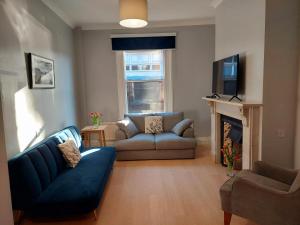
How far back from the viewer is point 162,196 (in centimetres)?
303

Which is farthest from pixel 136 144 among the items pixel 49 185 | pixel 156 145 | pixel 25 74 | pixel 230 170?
pixel 25 74

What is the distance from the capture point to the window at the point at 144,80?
542 cm

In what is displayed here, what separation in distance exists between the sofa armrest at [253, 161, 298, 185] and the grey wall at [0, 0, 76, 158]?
8.63ft

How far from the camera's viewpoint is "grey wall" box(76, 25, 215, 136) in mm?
5262

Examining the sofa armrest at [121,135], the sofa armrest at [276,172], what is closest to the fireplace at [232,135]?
the sofa armrest at [276,172]

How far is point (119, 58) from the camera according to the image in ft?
17.6

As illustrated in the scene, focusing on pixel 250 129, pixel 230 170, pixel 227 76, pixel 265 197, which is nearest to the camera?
pixel 265 197

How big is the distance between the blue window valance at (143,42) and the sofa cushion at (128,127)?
65.1 inches

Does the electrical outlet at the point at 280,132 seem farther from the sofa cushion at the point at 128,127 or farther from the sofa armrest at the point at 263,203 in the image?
the sofa cushion at the point at 128,127

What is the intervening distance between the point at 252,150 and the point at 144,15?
2089 millimetres

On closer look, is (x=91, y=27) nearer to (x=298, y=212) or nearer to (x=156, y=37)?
(x=156, y=37)

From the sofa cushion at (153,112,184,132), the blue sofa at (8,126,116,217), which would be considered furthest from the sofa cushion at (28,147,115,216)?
the sofa cushion at (153,112,184,132)

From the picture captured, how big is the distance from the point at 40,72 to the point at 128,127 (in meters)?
2.05

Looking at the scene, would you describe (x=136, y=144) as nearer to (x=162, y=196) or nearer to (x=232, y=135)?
(x=162, y=196)
